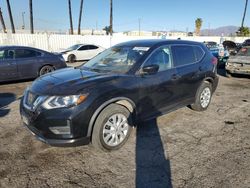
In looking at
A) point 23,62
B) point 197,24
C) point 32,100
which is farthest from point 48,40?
point 197,24

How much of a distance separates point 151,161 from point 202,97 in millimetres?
2626

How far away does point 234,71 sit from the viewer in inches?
382

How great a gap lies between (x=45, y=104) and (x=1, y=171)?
41.2 inches

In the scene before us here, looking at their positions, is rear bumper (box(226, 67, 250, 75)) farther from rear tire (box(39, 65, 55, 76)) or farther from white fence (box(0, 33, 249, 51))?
white fence (box(0, 33, 249, 51))

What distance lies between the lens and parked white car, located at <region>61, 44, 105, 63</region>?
16.1m

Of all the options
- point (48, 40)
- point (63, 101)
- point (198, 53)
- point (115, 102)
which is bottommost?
point (115, 102)

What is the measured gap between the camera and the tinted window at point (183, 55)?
4523 mm

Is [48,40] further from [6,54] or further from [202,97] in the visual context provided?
[202,97]

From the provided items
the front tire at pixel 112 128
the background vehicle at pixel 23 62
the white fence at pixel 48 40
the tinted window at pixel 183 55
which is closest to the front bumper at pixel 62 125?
the front tire at pixel 112 128

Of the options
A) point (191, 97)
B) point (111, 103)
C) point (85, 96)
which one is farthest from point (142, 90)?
point (191, 97)

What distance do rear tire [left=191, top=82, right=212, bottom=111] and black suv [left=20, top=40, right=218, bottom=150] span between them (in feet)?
0.32

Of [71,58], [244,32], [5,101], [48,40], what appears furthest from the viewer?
[244,32]

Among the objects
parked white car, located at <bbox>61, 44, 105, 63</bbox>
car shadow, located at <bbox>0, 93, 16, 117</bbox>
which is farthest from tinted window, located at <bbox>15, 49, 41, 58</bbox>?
parked white car, located at <bbox>61, 44, 105, 63</bbox>

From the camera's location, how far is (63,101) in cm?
310
